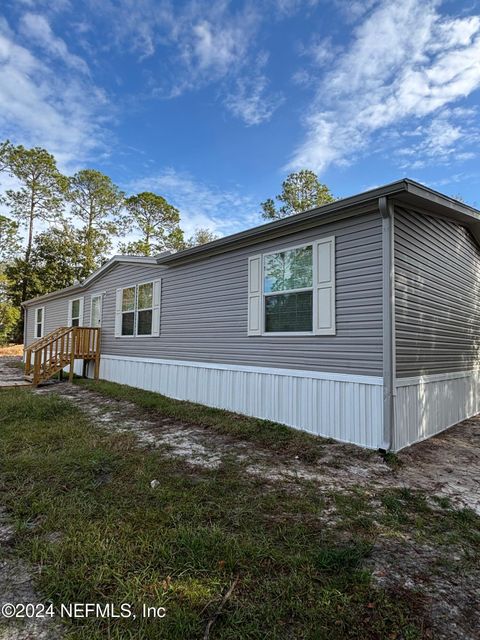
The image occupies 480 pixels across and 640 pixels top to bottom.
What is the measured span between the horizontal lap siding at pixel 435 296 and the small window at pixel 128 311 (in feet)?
22.8

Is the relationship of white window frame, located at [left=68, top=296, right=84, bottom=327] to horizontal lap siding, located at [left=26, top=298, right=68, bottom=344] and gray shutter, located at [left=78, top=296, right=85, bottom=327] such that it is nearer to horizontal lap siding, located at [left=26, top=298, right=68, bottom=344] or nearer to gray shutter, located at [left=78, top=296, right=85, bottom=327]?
gray shutter, located at [left=78, top=296, right=85, bottom=327]

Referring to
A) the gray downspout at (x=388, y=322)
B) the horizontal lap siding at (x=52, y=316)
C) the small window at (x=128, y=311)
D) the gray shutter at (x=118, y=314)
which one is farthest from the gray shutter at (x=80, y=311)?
the gray downspout at (x=388, y=322)

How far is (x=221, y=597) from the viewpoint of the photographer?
68.5 inches

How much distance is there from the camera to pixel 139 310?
29.7ft

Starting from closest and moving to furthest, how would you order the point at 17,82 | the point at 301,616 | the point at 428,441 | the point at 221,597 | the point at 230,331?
the point at 301,616 → the point at 221,597 → the point at 428,441 → the point at 230,331 → the point at 17,82

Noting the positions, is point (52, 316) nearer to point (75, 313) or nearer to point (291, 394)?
point (75, 313)

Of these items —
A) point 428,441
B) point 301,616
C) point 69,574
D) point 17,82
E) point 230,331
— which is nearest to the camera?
point 301,616

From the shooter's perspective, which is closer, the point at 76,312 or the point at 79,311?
the point at 79,311

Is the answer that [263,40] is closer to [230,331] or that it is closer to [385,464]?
[230,331]

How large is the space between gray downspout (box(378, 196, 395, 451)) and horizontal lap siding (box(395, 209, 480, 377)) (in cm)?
22

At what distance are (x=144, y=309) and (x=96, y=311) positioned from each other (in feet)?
10.3

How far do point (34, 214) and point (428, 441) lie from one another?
26.0m

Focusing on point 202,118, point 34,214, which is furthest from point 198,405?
point 34,214

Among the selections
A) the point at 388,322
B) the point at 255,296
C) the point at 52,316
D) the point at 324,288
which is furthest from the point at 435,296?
the point at 52,316
